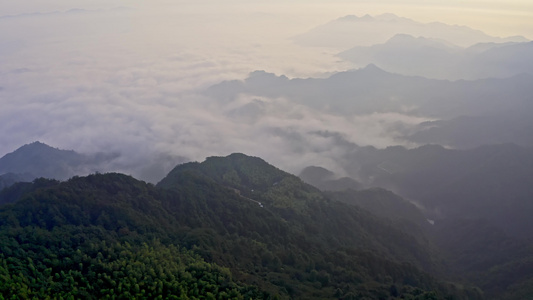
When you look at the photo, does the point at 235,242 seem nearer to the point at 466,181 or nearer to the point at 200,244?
the point at 200,244

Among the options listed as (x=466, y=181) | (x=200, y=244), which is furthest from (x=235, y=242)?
(x=466, y=181)

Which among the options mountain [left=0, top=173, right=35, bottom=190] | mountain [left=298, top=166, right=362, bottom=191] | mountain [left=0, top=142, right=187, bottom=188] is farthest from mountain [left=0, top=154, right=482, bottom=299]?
mountain [left=0, top=142, right=187, bottom=188]

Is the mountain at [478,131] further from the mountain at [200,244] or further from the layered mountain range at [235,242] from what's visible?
the mountain at [200,244]

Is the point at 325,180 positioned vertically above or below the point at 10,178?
below

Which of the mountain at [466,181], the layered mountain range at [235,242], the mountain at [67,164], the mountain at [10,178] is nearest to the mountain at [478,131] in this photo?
the mountain at [466,181]

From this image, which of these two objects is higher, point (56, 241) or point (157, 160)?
point (56, 241)

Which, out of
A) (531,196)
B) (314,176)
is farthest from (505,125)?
(314,176)

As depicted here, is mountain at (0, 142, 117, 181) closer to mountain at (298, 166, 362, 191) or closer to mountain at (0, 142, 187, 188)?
mountain at (0, 142, 187, 188)

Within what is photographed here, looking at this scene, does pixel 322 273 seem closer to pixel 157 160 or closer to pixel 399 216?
pixel 399 216
